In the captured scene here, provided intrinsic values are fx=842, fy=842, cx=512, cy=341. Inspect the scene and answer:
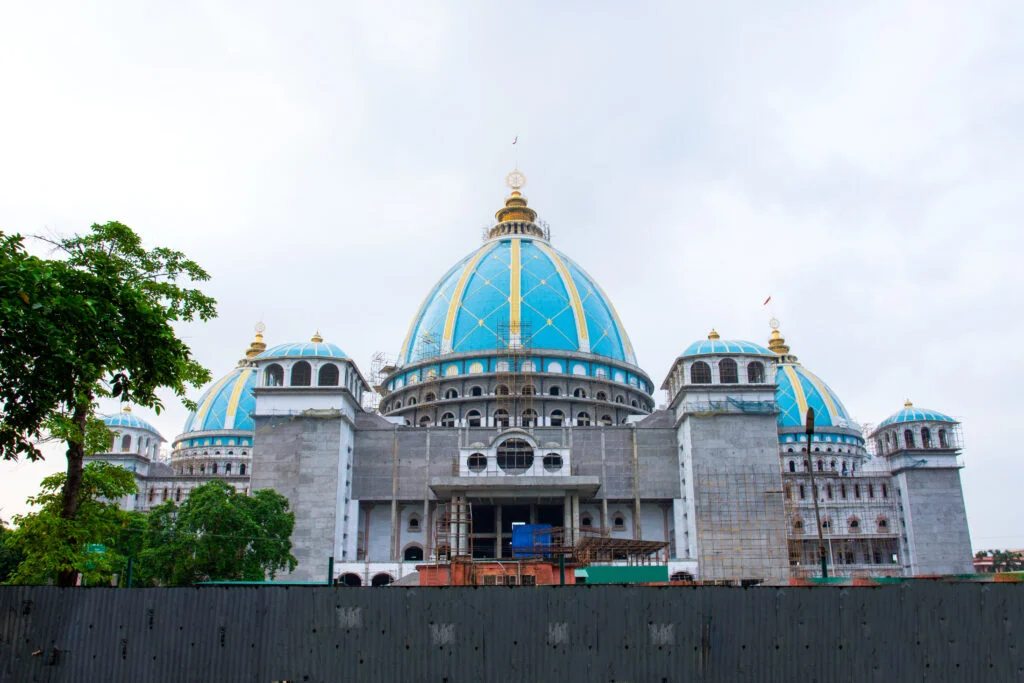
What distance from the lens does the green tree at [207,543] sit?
3538cm

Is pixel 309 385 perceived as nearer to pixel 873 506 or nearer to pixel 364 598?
pixel 364 598

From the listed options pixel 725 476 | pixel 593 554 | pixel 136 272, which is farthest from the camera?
pixel 725 476

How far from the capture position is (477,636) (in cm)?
1586

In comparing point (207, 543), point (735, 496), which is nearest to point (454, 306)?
point (735, 496)

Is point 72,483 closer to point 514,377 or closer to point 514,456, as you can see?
point 514,456

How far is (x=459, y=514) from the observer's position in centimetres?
4728

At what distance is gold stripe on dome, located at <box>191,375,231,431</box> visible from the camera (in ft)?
256

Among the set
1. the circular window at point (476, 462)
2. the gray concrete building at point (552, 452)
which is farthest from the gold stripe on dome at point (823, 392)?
the circular window at point (476, 462)

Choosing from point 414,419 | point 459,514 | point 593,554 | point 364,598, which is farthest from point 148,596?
point 414,419

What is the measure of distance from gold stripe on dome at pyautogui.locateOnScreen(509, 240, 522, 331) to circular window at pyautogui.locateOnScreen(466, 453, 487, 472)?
1236cm

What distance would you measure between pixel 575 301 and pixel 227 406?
3581 cm

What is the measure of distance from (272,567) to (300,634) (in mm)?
24607

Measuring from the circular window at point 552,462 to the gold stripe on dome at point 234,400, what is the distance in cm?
3863

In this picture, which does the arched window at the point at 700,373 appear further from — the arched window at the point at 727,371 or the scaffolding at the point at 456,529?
the scaffolding at the point at 456,529
